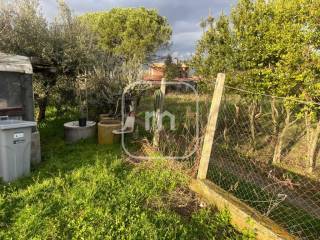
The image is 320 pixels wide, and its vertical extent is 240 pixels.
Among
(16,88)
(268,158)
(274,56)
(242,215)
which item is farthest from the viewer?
(268,158)

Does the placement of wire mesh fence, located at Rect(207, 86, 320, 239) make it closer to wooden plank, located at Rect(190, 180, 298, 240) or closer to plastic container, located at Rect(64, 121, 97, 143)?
Result: wooden plank, located at Rect(190, 180, 298, 240)

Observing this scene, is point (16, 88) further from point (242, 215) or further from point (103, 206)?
point (242, 215)

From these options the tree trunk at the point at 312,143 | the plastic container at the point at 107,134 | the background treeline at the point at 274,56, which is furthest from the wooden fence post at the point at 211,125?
the tree trunk at the point at 312,143

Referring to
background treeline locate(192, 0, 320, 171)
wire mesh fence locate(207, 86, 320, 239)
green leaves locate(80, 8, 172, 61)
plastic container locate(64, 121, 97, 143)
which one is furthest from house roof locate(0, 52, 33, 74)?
green leaves locate(80, 8, 172, 61)

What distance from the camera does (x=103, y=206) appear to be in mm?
3895

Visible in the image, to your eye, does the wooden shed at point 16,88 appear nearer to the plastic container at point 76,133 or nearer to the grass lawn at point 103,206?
the grass lawn at point 103,206

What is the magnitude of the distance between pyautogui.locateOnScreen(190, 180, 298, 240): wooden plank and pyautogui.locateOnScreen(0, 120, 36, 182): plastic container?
10.5 feet

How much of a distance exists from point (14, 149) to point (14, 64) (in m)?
1.91

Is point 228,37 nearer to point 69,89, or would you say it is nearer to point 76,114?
point 69,89

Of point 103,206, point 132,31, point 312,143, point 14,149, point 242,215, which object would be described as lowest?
point 103,206

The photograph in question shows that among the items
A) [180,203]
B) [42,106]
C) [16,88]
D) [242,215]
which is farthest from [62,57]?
[242,215]

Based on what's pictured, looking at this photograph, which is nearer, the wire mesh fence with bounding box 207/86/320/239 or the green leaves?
the wire mesh fence with bounding box 207/86/320/239

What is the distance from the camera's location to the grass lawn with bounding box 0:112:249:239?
339 centimetres

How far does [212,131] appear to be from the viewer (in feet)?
14.5
